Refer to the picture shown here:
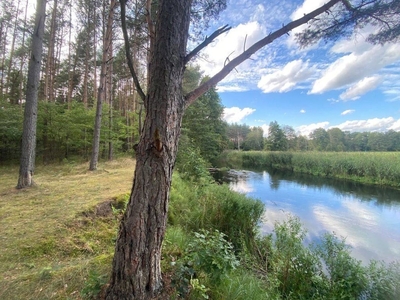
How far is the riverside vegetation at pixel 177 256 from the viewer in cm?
145

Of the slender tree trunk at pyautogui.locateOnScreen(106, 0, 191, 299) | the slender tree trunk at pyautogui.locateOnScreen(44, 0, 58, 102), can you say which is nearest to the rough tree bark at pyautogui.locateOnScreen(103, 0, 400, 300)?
the slender tree trunk at pyautogui.locateOnScreen(106, 0, 191, 299)

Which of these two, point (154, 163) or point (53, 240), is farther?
point (53, 240)

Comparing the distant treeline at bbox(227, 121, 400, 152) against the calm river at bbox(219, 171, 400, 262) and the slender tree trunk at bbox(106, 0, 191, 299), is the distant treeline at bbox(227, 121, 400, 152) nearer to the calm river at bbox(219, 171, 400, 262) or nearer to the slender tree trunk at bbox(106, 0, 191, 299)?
the calm river at bbox(219, 171, 400, 262)

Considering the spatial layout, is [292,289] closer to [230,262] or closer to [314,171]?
[230,262]

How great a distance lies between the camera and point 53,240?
1.91 m

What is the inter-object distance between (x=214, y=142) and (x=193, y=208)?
12047mm

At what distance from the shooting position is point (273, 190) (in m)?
8.78

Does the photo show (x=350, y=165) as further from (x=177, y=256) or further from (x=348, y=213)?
(x=177, y=256)

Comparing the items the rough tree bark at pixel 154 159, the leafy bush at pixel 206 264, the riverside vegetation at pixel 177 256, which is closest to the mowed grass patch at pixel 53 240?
the riverside vegetation at pixel 177 256

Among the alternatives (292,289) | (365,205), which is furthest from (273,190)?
(292,289)

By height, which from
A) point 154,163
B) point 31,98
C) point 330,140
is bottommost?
point 154,163

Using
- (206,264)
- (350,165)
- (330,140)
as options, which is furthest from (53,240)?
(330,140)

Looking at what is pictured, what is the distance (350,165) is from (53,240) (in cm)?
1513

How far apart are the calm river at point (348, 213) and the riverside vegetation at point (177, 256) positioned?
1415 mm
